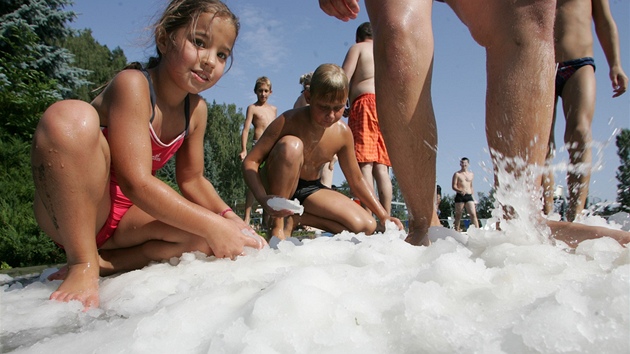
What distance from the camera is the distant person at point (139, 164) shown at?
161 cm

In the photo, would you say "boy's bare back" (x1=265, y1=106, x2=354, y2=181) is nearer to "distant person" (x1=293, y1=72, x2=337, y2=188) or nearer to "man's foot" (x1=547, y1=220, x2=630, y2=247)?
"distant person" (x1=293, y1=72, x2=337, y2=188)

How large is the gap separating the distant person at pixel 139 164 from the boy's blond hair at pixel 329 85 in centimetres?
128

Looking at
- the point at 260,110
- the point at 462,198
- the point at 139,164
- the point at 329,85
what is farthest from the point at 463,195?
the point at 139,164

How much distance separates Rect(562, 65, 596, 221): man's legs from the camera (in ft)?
10.5

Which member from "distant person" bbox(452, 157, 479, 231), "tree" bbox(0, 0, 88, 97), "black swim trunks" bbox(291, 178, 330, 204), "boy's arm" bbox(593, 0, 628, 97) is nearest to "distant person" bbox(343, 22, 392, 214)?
"black swim trunks" bbox(291, 178, 330, 204)

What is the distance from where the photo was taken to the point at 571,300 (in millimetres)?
756

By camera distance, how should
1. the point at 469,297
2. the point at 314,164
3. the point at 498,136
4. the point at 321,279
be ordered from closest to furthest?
1. the point at 469,297
2. the point at 321,279
3. the point at 498,136
4. the point at 314,164

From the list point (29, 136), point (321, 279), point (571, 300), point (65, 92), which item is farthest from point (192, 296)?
point (65, 92)

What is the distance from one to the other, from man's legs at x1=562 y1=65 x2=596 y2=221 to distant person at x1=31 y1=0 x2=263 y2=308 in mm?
2404

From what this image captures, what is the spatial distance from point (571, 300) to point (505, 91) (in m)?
1.00

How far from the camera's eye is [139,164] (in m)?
1.75

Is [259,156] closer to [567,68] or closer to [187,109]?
[187,109]

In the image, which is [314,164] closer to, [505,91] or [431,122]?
[431,122]

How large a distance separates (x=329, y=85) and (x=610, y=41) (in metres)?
2.11
